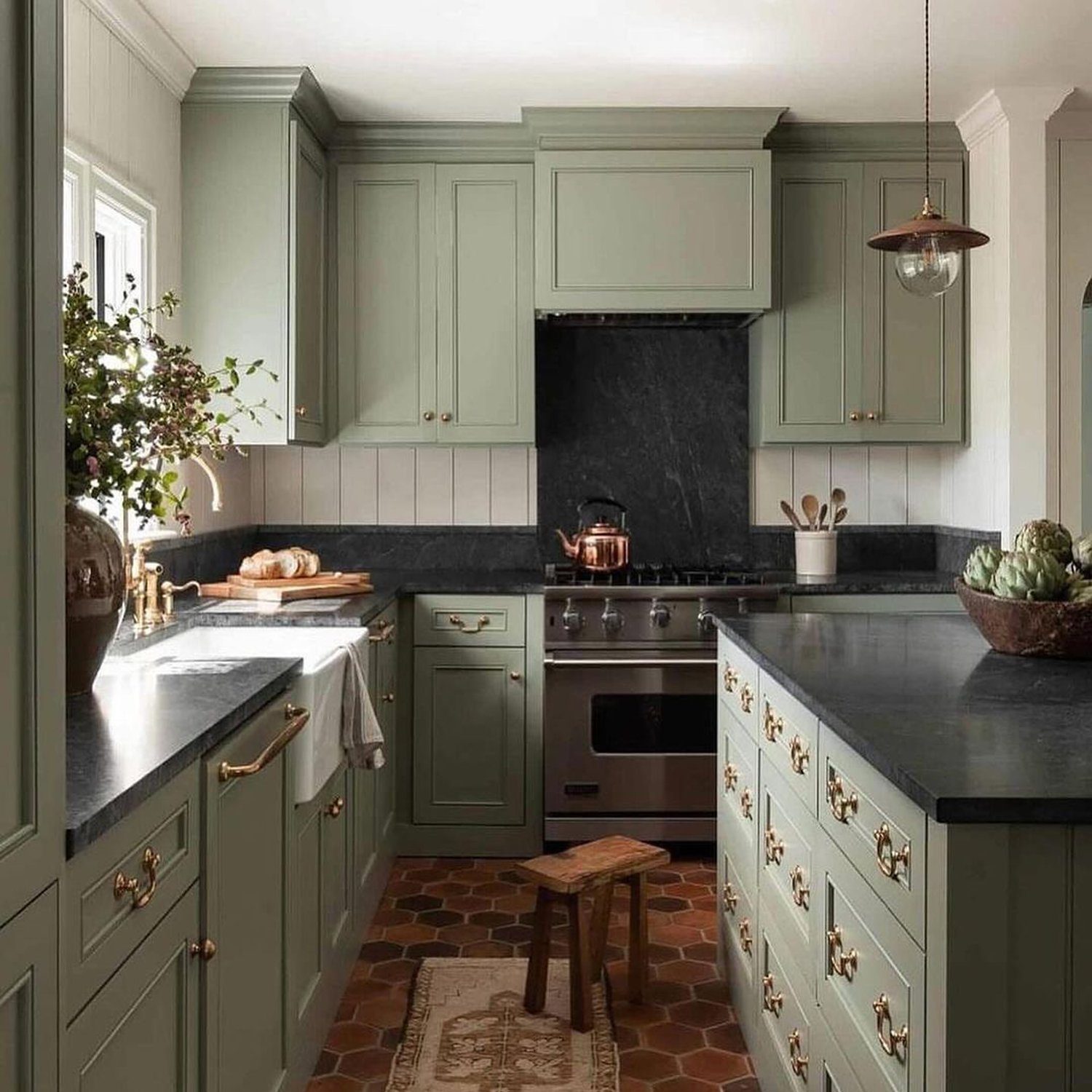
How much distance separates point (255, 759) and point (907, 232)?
1.63 meters

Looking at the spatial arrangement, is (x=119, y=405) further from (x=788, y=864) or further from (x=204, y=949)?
(x=788, y=864)

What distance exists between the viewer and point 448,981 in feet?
10.2

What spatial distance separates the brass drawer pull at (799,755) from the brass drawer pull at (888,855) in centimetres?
45

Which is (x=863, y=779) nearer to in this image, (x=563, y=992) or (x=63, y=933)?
(x=63, y=933)

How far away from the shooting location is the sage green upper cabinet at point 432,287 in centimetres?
430

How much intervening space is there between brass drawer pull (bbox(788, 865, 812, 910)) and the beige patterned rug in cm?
74

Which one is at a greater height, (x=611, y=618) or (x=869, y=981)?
(x=611, y=618)

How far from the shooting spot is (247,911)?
2.05 meters

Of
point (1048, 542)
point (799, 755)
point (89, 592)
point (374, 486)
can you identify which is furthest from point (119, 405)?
point (374, 486)

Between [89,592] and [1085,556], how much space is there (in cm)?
177

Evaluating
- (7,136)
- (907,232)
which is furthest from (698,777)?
(7,136)

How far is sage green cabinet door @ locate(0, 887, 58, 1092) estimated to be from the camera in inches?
46.1

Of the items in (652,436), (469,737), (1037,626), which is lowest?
(469,737)

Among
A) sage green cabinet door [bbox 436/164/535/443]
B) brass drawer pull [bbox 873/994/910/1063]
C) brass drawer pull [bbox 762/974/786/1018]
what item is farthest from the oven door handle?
brass drawer pull [bbox 873/994/910/1063]
